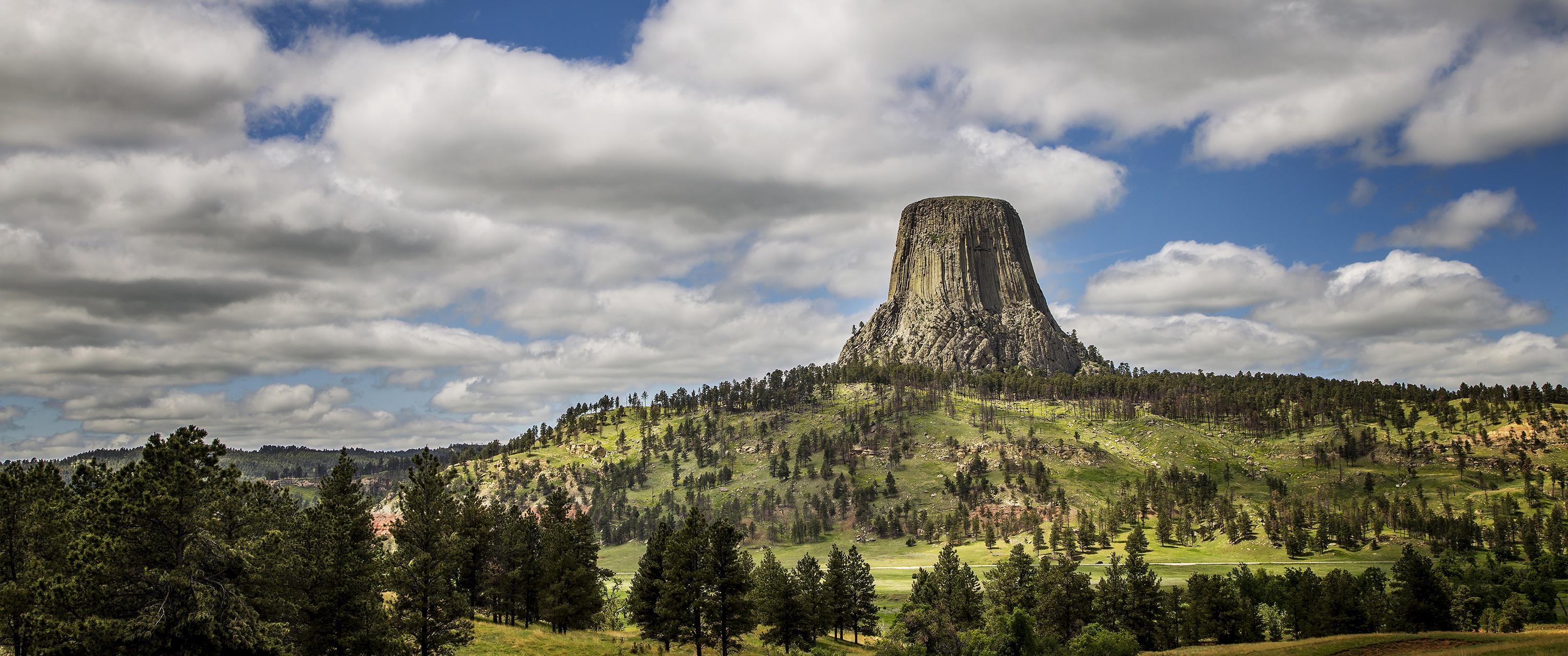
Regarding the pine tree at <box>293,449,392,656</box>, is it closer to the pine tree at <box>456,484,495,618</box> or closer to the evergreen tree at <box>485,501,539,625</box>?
the pine tree at <box>456,484,495,618</box>

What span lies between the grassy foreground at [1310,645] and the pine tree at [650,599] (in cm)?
152

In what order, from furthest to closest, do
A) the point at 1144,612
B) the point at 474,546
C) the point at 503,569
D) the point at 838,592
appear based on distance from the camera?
the point at 838,592 → the point at 1144,612 → the point at 503,569 → the point at 474,546

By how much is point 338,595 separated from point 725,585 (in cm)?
3307

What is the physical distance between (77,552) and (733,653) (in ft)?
180

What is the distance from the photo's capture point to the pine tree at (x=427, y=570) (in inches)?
2162

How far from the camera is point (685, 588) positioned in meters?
72.2

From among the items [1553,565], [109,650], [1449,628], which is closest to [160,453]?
[109,650]

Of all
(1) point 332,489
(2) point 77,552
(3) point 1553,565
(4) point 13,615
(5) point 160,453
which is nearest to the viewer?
(2) point 77,552

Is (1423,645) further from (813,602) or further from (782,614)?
(813,602)

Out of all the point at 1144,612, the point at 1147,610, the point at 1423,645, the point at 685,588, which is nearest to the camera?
the point at 1423,645

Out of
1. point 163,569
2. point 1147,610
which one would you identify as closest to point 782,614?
point 1147,610

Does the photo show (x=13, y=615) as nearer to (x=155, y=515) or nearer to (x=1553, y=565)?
(x=155, y=515)

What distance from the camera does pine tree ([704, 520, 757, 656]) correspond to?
73.4 m

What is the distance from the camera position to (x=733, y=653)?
80125 mm
